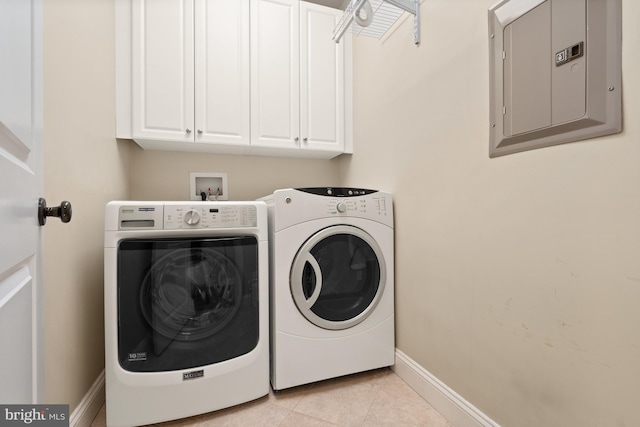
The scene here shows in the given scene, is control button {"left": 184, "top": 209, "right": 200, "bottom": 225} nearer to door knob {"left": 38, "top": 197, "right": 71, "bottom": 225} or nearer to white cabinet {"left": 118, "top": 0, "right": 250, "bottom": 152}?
door knob {"left": 38, "top": 197, "right": 71, "bottom": 225}

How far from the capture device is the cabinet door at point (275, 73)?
191 centimetres

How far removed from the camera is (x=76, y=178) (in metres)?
1.14

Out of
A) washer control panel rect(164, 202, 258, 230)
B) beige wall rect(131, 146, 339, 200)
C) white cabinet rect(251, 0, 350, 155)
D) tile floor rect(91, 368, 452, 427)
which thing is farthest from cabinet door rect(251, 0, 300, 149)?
tile floor rect(91, 368, 452, 427)

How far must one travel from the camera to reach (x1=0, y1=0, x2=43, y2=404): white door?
49cm

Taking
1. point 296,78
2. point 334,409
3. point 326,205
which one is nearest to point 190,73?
point 296,78

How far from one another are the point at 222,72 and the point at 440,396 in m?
2.11

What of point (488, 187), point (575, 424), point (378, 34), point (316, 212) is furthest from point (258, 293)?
point (378, 34)

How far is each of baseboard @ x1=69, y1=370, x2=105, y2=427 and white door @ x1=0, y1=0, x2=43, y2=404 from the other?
661 millimetres

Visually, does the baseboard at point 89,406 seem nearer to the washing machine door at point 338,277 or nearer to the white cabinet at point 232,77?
the washing machine door at point 338,277

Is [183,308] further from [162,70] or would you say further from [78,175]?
[162,70]

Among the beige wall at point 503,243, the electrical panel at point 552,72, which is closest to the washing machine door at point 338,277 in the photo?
the beige wall at point 503,243

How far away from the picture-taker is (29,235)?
59cm

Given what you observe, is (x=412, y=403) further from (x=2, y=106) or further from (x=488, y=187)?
(x=2, y=106)

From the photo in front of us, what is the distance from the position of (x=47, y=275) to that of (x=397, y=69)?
70.5 inches
